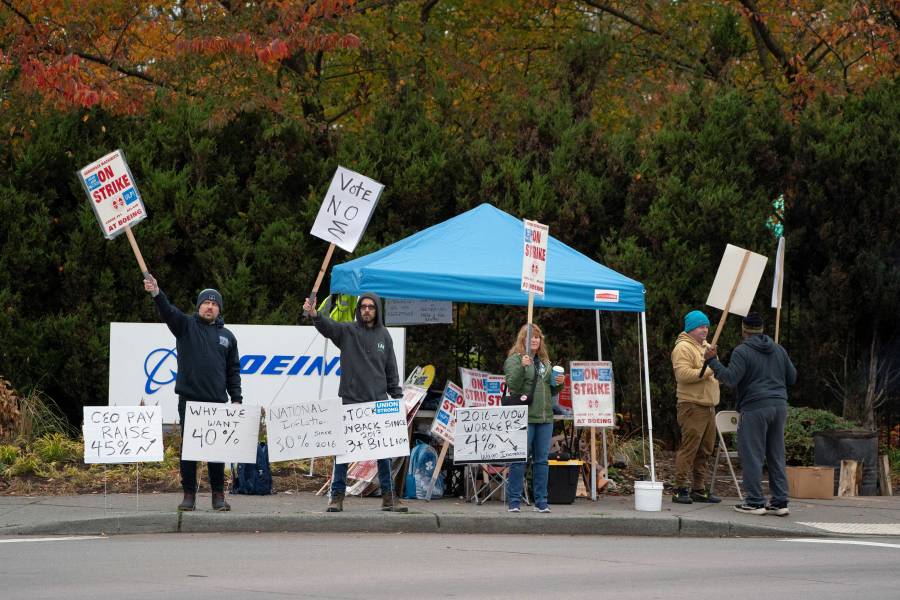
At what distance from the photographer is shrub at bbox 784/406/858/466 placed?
16203mm

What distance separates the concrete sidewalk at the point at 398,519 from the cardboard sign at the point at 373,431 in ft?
1.75

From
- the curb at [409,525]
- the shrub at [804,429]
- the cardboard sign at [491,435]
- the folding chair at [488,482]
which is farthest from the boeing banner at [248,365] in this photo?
the shrub at [804,429]

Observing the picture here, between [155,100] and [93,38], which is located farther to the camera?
[93,38]

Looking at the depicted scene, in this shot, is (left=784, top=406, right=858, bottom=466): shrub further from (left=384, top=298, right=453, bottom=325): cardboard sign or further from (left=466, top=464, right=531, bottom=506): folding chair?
(left=384, top=298, right=453, bottom=325): cardboard sign

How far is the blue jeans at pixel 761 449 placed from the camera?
13.5 meters

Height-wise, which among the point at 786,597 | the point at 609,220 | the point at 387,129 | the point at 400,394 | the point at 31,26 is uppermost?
the point at 31,26

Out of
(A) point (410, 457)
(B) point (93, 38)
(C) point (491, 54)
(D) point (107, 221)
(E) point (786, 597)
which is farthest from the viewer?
(C) point (491, 54)

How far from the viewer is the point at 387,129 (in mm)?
19328

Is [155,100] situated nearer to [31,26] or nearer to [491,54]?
[31,26]

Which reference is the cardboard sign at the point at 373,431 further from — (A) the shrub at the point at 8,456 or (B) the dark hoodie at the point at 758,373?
(A) the shrub at the point at 8,456

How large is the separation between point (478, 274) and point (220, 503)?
11.4ft

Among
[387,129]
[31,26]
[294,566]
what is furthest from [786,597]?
[31,26]

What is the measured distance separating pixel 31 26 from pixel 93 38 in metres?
1.07

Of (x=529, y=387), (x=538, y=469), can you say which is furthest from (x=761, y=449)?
(x=529, y=387)
